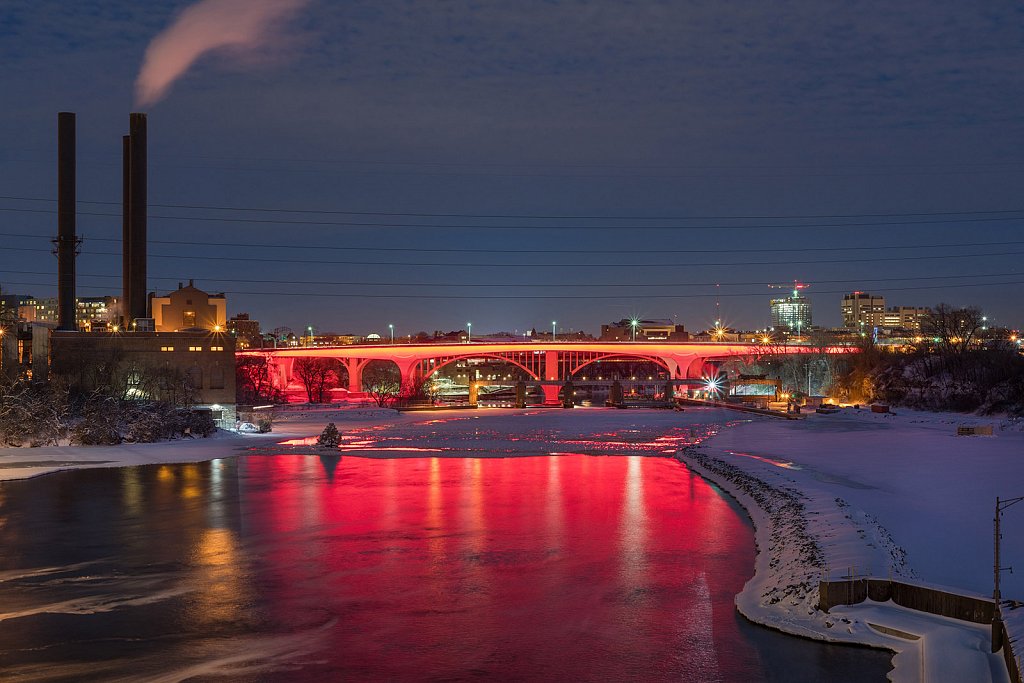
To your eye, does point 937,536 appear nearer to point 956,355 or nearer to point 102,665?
point 102,665

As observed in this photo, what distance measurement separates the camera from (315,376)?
125750 millimetres

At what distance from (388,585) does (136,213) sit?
78.0 meters

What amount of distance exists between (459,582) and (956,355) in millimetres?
59020

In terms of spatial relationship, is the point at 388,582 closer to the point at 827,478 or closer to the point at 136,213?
the point at 827,478

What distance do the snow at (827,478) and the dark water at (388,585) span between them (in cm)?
87

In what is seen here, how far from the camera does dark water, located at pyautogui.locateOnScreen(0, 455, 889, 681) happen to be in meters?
13.8

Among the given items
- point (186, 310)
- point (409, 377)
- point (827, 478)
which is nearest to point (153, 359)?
point (186, 310)

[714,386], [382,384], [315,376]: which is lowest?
[714,386]

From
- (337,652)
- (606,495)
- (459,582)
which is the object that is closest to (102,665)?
(337,652)

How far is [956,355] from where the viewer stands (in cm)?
6750

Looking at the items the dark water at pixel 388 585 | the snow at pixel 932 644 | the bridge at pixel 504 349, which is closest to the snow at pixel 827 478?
the snow at pixel 932 644

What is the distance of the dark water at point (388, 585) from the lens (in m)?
13.8

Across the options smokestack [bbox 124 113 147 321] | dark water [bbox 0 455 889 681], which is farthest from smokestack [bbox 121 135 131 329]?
dark water [bbox 0 455 889 681]

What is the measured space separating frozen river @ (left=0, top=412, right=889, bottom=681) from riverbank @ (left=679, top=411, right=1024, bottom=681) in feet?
2.29
